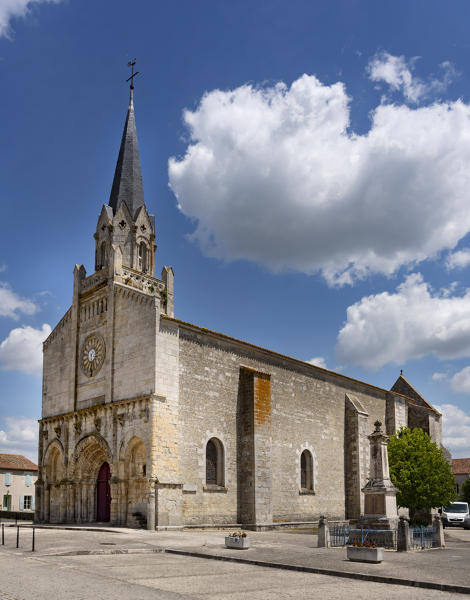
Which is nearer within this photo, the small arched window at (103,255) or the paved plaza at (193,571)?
the paved plaza at (193,571)

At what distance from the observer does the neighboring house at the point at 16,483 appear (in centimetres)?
5128

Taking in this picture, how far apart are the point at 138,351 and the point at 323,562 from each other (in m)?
→ 13.9

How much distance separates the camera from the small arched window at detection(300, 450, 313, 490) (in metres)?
32.7

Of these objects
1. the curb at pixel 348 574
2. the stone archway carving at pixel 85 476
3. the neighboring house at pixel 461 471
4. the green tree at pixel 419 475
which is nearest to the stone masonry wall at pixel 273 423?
the green tree at pixel 419 475

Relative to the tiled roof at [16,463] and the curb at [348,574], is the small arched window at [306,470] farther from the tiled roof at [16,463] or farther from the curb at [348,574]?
the tiled roof at [16,463]

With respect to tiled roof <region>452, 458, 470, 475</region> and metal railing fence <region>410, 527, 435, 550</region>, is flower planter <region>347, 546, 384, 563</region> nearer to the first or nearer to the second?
metal railing fence <region>410, 527, 435, 550</region>

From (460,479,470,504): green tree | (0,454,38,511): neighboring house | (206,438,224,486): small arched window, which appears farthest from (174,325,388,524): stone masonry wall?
(0,454,38,511): neighboring house

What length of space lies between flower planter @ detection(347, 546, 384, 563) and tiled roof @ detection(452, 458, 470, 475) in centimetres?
5937

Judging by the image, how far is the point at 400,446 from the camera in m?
32.7

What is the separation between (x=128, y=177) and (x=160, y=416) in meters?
14.6

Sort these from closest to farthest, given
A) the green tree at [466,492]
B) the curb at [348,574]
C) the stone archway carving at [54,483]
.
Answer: the curb at [348,574]
the stone archway carving at [54,483]
the green tree at [466,492]

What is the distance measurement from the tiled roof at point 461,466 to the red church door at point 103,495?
5200cm

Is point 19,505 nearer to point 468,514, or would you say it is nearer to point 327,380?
point 327,380

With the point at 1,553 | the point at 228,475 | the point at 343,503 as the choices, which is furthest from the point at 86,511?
the point at 343,503
